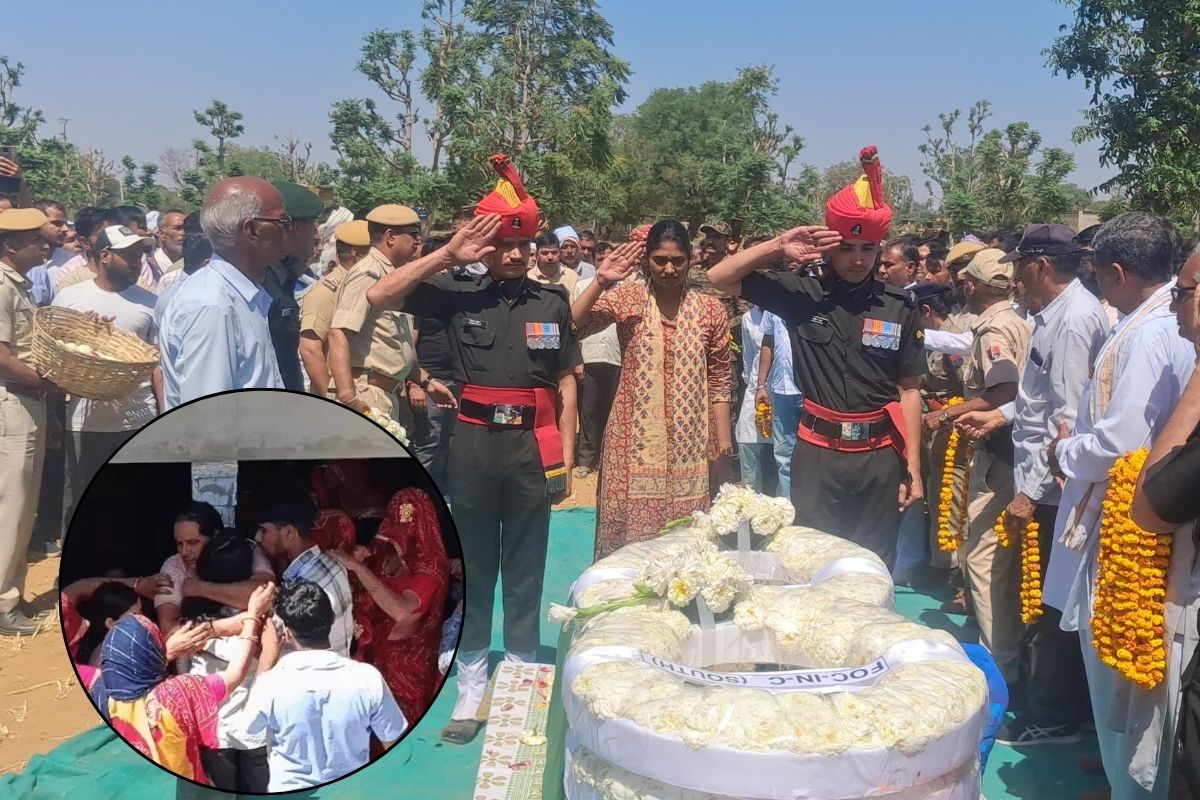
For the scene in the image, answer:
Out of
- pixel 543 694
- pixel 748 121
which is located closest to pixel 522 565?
pixel 543 694

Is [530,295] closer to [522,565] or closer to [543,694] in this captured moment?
[522,565]

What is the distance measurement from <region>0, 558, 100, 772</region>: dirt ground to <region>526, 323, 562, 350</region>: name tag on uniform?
6.87 feet

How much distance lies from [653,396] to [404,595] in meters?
2.33

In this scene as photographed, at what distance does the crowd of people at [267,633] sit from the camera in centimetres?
140

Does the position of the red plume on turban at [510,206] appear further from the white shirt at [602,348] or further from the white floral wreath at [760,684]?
the white shirt at [602,348]

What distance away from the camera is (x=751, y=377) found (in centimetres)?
662

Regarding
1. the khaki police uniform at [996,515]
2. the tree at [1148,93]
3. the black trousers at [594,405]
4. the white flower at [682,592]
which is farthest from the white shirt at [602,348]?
the tree at [1148,93]

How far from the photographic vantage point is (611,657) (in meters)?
1.86

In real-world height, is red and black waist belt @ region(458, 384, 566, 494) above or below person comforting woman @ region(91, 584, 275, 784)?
above

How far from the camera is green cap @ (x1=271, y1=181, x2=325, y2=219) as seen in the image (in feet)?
13.9

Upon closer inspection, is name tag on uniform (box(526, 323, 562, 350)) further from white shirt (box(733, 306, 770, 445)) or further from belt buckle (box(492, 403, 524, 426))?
white shirt (box(733, 306, 770, 445))

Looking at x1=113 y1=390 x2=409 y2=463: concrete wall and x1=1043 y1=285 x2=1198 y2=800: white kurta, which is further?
x1=1043 y1=285 x2=1198 y2=800: white kurta

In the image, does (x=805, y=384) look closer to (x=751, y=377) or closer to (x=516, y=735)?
(x=516, y=735)

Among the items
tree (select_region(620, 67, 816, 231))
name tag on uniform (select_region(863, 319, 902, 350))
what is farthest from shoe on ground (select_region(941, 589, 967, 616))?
tree (select_region(620, 67, 816, 231))
